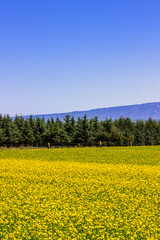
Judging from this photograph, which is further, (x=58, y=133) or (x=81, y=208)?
(x=58, y=133)

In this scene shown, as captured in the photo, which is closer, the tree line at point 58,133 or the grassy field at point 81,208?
the grassy field at point 81,208

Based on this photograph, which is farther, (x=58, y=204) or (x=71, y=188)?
(x=71, y=188)

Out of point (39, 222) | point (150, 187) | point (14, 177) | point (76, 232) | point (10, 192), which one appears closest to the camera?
point (76, 232)

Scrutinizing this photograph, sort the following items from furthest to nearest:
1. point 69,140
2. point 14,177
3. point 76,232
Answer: point 69,140
point 14,177
point 76,232

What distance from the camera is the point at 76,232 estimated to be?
32.6ft

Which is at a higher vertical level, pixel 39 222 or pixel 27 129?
pixel 27 129

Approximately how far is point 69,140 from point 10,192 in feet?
238

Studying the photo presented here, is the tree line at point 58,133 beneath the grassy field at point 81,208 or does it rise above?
above

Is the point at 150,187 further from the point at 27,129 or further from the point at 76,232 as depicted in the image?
the point at 27,129

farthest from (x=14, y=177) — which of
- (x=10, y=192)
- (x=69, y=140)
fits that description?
Result: (x=69, y=140)

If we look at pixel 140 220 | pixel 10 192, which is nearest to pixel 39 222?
pixel 140 220

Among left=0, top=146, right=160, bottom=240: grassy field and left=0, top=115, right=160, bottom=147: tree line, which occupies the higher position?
left=0, top=115, right=160, bottom=147: tree line

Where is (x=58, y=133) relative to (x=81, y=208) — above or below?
above

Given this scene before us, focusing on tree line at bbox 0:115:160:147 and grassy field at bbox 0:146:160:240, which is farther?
tree line at bbox 0:115:160:147
